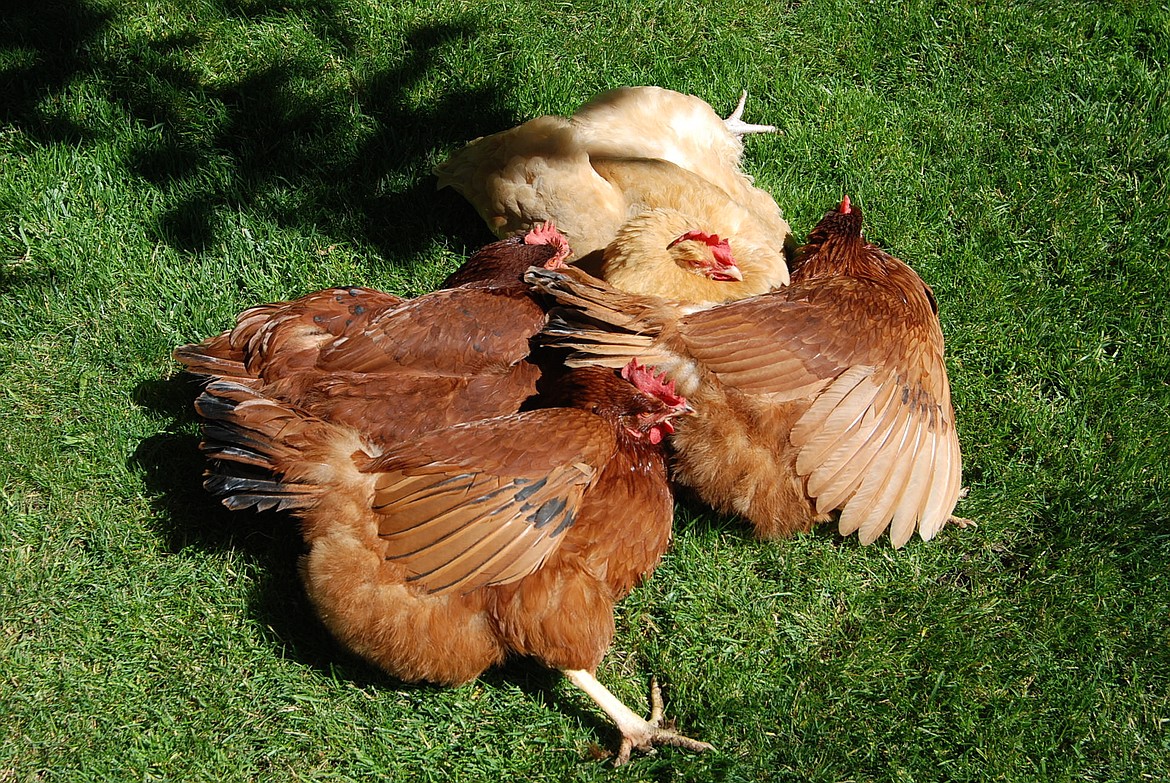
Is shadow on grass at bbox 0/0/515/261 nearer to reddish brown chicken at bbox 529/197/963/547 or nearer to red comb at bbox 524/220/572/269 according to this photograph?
red comb at bbox 524/220/572/269

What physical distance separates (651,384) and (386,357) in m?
1.08

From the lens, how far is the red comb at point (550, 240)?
433 centimetres

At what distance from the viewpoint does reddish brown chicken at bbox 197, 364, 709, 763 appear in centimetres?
310

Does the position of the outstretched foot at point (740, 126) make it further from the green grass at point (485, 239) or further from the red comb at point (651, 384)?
the red comb at point (651, 384)

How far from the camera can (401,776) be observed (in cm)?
340

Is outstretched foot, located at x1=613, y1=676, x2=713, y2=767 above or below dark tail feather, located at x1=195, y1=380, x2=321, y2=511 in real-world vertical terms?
below

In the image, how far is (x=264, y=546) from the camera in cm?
384

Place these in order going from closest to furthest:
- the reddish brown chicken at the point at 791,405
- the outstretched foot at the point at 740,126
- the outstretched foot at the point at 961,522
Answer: the reddish brown chicken at the point at 791,405
the outstretched foot at the point at 961,522
the outstretched foot at the point at 740,126

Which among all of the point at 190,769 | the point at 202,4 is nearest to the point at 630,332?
the point at 190,769

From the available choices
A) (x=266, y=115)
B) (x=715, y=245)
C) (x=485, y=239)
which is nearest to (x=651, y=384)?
(x=715, y=245)

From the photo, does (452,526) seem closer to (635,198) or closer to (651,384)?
(651,384)

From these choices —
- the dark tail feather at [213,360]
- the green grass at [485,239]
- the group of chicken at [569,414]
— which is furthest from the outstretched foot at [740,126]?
the dark tail feather at [213,360]

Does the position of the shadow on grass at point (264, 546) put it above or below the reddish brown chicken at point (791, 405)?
below

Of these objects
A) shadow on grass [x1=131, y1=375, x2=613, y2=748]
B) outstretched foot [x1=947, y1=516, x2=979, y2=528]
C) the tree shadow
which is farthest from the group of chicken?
the tree shadow
